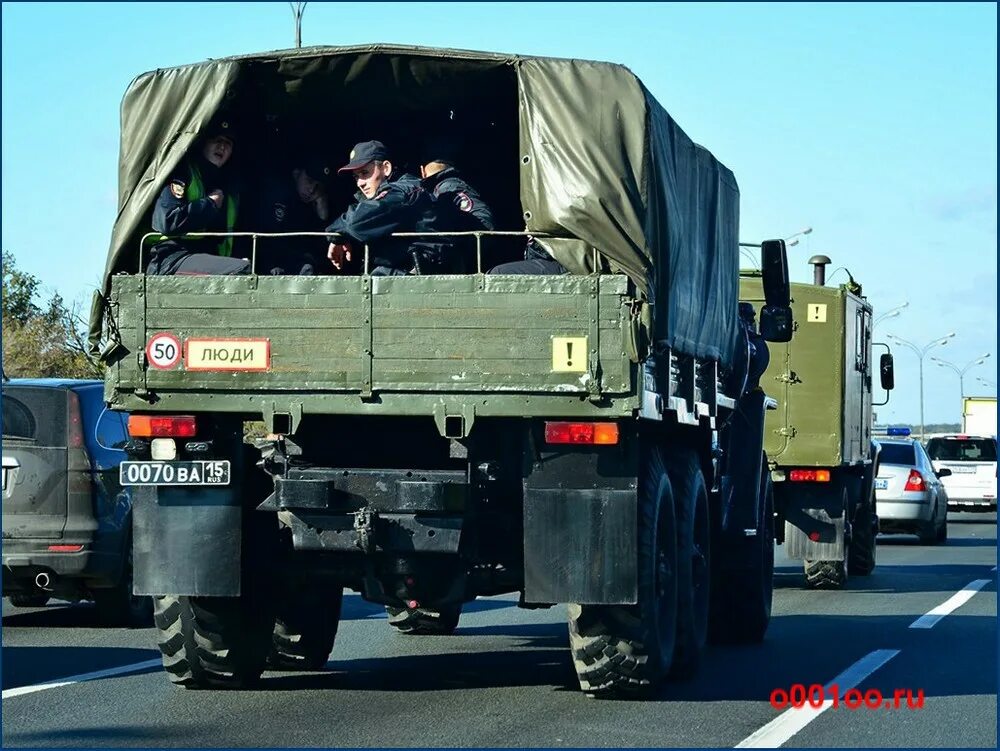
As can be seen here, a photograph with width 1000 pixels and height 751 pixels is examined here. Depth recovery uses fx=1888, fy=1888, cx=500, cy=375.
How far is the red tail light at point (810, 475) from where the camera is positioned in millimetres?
18656

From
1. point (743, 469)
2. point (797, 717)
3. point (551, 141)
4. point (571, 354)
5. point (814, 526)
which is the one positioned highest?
point (551, 141)

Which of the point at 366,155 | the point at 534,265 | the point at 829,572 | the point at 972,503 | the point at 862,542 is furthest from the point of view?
the point at 972,503

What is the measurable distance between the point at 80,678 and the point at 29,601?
5.08m

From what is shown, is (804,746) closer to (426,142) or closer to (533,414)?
(533,414)

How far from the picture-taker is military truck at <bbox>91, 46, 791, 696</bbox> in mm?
9219

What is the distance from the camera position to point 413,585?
9750mm

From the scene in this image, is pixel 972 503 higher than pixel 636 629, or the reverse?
pixel 636 629

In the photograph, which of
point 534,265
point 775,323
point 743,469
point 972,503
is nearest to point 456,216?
point 534,265

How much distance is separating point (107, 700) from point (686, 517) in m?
3.33

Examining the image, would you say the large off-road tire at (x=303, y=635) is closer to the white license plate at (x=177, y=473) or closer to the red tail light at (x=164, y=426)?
the white license plate at (x=177, y=473)

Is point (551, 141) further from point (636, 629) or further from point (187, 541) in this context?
point (187, 541)

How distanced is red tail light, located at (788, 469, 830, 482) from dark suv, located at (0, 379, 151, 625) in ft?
24.7

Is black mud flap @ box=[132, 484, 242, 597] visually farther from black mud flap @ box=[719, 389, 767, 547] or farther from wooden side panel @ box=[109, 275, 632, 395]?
black mud flap @ box=[719, 389, 767, 547]

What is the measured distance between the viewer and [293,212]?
1135 cm
